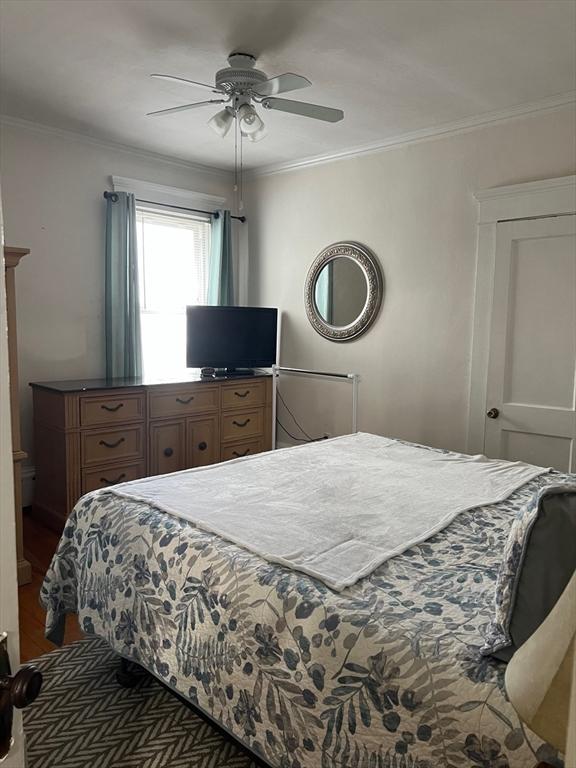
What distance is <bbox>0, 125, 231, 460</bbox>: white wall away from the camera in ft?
12.2

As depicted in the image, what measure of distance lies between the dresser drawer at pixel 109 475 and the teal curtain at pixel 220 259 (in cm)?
177

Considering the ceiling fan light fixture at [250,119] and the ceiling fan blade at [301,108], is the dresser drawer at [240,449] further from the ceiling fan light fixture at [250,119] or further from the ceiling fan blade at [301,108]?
the ceiling fan blade at [301,108]

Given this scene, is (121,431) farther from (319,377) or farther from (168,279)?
(319,377)

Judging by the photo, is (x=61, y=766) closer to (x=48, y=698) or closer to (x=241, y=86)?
(x=48, y=698)

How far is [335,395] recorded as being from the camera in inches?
179

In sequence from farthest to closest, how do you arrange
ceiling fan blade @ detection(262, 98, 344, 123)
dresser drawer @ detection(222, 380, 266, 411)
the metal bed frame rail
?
dresser drawer @ detection(222, 380, 266, 411) → the metal bed frame rail → ceiling fan blade @ detection(262, 98, 344, 123)

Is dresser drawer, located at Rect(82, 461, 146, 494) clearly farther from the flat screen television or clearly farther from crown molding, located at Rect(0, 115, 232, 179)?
crown molding, located at Rect(0, 115, 232, 179)

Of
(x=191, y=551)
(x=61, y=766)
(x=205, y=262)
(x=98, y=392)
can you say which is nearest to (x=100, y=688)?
(x=61, y=766)

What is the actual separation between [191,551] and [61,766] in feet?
2.66

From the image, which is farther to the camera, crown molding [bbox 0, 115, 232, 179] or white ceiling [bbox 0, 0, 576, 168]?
crown molding [bbox 0, 115, 232, 179]

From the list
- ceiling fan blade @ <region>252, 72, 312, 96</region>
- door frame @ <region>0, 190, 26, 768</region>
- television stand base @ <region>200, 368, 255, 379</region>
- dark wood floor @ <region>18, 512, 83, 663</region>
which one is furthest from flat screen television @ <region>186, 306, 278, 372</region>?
door frame @ <region>0, 190, 26, 768</region>

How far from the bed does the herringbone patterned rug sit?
293mm

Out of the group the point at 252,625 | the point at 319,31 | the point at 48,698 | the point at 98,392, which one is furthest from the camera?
the point at 98,392

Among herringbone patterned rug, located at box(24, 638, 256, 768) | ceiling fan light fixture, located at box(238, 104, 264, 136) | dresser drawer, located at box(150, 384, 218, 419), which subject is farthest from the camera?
dresser drawer, located at box(150, 384, 218, 419)
